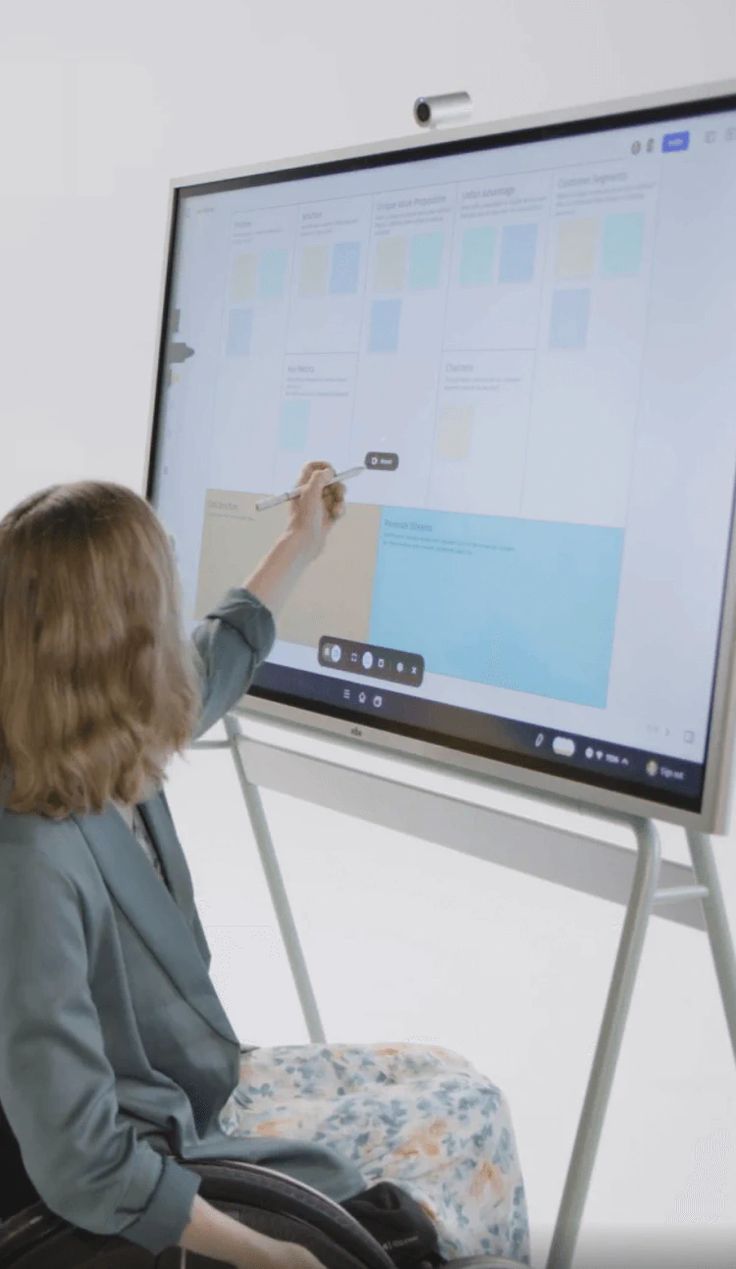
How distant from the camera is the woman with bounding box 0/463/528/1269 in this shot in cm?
111

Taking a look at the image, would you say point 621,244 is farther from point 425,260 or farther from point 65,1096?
point 65,1096

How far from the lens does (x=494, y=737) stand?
1650mm

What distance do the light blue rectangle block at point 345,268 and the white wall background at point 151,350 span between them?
4.45ft

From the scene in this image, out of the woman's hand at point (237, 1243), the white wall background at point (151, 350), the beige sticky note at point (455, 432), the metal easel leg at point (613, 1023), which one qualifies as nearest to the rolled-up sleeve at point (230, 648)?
the beige sticky note at point (455, 432)

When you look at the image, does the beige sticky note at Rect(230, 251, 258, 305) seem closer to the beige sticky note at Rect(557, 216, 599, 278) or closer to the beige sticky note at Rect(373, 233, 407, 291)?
the beige sticky note at Rect(373, 233, 407, 291)

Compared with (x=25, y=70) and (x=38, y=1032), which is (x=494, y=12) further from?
(x=38, y=1032)

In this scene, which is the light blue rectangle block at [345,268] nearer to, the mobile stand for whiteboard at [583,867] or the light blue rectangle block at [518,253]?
the light blue rectangle block at [518,253]

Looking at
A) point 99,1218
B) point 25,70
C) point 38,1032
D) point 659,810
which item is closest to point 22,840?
point 38,1032

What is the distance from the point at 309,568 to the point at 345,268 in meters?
0.41

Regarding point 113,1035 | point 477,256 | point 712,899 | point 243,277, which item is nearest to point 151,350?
point 243,277

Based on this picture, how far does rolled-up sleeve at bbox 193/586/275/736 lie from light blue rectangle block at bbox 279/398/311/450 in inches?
13.1

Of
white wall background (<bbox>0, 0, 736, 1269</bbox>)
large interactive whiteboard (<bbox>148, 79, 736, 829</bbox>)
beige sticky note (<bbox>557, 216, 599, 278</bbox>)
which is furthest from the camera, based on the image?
white wall background (<bbox>0, 0, 736, 1269</bbox>)

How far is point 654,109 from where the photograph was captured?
1.49m

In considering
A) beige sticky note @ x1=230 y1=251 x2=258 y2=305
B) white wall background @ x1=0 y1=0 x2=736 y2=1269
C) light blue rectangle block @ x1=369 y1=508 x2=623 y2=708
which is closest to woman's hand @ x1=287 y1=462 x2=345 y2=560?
light blue rectangle block @ x1=369 y1=508 x2=623 y2=708
